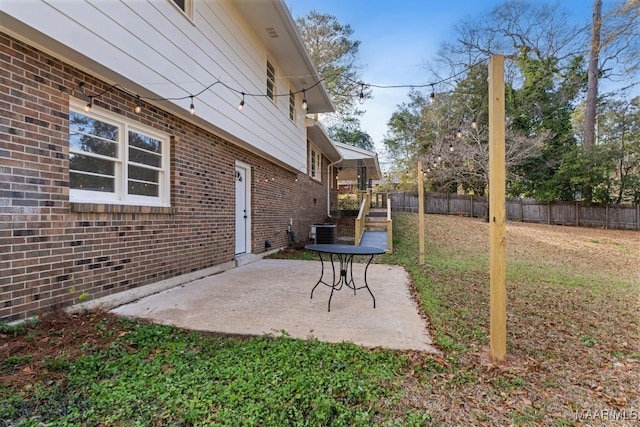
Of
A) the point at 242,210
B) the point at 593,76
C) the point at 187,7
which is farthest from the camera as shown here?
the point at 593,76

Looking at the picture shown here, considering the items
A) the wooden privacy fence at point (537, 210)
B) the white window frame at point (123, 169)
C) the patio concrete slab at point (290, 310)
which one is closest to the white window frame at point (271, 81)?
the white window frame at point (123, 169)

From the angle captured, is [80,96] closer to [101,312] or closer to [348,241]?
[101,312]

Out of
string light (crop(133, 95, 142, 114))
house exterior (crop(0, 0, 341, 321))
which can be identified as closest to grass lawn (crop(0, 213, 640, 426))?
house exterior (crop(0, 0, 341, 321))

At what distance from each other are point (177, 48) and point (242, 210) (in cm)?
389

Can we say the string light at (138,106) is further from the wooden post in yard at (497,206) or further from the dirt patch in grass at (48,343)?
the wooden post in yard at (497,206)

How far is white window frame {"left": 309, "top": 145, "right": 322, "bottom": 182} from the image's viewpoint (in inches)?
547

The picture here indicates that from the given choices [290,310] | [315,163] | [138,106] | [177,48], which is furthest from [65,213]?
[315,163]

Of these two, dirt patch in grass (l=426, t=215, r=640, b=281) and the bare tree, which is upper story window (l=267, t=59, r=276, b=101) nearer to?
dirt patch in grass (l=426, t=215, r=640, b=281)

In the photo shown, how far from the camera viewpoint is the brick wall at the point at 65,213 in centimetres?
302

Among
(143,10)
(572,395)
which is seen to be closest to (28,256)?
(143,10)

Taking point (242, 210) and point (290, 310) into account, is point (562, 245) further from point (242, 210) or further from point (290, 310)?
point (290, 310)

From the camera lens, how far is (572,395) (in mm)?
2404

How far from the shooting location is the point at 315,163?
14.9m

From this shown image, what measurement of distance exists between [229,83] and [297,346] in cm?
519
